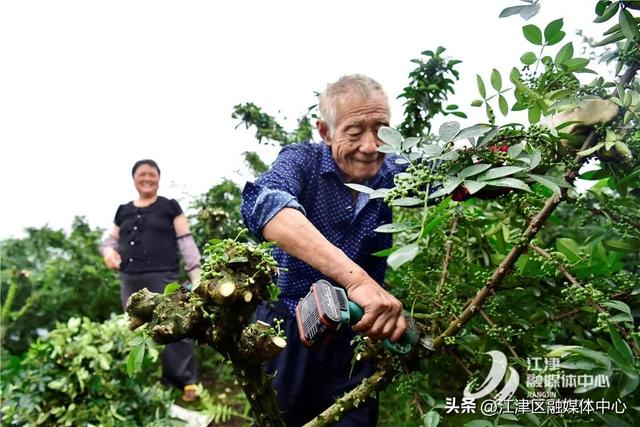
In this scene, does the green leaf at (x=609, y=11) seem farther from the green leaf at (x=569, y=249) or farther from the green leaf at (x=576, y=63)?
the green leaf at (x=569, y=249)

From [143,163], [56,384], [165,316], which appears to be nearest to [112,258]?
[143,163]

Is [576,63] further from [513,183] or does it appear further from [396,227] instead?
[396,227]

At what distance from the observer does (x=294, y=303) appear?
194cm

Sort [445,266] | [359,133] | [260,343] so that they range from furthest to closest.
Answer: [359,133] < [445,266] < [260,343]

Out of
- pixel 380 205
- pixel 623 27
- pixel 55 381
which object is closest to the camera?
pixel 623 27

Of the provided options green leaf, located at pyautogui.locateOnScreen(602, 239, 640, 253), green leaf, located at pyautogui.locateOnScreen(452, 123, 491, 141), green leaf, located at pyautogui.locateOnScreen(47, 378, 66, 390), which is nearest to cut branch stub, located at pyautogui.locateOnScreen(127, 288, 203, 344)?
green leaf, located at pyautogui.locateOnScreen(452, 123, 491, 141)

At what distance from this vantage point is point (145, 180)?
3.77m

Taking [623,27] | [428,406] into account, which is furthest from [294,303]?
[623,27]

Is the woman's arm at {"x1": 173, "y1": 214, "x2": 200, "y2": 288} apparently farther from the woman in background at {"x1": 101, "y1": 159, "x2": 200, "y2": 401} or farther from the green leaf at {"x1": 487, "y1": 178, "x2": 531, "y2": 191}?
the green leaf at {"x1": 487, "y1": 178, "x2": 531, "y2": 191}

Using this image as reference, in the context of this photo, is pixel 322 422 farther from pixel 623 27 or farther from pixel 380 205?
pixel 623 27

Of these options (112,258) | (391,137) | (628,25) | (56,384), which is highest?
(628,25)

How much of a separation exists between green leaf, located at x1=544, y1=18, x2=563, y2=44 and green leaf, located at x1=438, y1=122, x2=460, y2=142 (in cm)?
42

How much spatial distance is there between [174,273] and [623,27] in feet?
10.8

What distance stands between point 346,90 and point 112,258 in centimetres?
263
